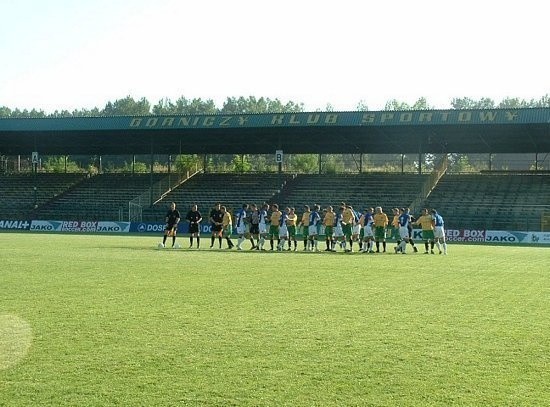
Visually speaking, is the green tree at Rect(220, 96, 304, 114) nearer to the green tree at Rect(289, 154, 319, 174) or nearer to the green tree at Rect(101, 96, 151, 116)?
the green tree at Rect(101, 96, 151, 116)

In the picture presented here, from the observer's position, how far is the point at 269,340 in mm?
10469

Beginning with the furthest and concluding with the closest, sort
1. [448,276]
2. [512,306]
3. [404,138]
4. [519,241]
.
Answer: [404,138] → [519,241] → [448,276] → [512,306]

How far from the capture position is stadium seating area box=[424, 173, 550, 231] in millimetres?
52594

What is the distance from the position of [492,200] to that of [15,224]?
35358 mm

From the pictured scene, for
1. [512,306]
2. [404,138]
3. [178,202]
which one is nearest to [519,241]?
[404,138]

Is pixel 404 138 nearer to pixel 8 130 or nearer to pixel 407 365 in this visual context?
pixel 8 130

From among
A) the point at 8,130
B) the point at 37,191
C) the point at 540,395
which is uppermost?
the point at 8,130

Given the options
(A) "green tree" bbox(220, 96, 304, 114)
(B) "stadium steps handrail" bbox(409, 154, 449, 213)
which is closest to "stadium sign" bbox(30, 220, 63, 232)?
(B) "stadium steps handrail" bbox(409, 154, 449, 213)

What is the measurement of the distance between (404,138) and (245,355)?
5276 centimetres

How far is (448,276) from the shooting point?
68.8 feet

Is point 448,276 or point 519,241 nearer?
point 448,276

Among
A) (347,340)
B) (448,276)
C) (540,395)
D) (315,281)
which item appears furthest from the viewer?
(448,276)

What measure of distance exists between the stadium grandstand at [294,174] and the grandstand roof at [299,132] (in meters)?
0.08

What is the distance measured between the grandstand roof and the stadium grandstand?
8cm
